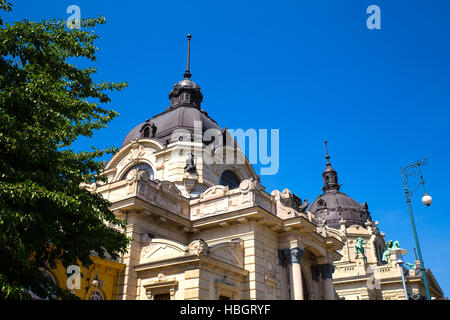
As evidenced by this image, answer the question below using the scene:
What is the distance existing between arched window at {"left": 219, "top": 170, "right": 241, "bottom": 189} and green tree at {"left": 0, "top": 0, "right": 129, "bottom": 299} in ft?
61.3

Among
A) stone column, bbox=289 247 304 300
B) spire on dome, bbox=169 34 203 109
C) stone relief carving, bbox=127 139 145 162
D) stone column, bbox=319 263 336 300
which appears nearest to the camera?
stone column, bbox=289 247 304 300

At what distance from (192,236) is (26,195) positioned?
1583 cm

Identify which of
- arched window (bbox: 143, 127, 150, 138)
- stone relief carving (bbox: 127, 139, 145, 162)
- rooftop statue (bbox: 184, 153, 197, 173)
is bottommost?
rooftop statue (bbox: 184, 153, 197, 173)

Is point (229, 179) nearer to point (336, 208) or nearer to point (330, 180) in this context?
point (336, 208)

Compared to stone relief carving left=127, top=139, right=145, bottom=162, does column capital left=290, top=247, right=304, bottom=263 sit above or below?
below

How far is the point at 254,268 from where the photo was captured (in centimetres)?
2050

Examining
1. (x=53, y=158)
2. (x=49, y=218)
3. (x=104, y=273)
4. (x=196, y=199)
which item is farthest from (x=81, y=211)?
(x=196, y=199)

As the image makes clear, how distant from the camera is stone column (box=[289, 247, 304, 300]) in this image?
2218 centimetres

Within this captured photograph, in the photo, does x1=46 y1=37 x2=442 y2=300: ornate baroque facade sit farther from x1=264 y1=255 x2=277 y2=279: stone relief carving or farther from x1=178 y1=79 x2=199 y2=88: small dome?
x1=178 y1=79 x2=199 y2=88: small dome

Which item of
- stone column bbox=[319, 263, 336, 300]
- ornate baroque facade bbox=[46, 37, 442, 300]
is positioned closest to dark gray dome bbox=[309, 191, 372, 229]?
ornate baroque facade bbox=[46, 37, 442, 300]

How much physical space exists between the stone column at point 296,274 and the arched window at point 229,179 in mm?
8876

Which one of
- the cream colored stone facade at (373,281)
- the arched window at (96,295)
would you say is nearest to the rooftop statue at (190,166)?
the arched window at (96,295)

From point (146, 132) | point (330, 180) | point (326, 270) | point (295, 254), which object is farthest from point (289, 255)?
point (330, 180)
